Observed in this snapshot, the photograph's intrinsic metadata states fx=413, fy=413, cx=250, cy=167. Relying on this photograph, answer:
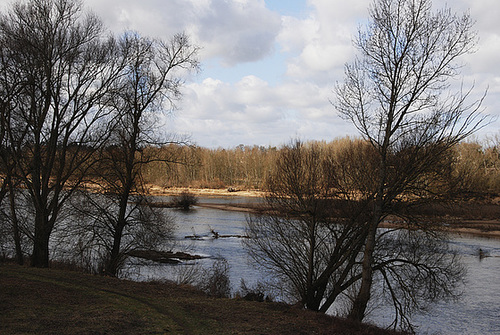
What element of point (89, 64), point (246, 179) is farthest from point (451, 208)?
point (246, 179)

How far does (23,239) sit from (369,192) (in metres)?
15.9

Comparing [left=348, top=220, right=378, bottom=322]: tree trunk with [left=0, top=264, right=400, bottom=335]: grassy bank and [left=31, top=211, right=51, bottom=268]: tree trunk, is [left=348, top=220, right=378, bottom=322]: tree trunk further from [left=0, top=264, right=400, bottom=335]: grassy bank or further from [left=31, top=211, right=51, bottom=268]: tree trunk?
[left=31, top=211, right=51, bottom=268]: tree trunk

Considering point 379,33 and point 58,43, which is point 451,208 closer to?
point 379,33

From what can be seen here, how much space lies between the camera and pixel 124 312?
9.24m

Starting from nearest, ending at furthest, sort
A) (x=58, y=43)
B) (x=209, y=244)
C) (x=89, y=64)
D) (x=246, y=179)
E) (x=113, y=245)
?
1. (x=58, y=43)
2. (x=89, y=64)
3. (x=113, y=245)
4. (x=209, y=244)
5. (x=246, y=179)

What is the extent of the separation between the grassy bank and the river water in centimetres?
629

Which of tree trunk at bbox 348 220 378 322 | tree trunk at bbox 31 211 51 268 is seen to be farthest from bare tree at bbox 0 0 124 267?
tree trunk at bbox 348 220 378 322

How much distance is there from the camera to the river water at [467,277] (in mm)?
15852

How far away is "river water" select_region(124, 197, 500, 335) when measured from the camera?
15.9 metres

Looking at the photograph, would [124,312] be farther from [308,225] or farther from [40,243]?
[40,243]

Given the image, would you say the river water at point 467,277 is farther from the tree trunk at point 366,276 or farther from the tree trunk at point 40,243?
the tree trunk at point 40,243

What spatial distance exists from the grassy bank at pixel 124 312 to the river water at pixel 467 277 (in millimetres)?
6286

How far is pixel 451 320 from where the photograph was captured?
16234 millimetres

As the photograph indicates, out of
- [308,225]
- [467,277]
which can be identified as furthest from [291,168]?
[467,277]
